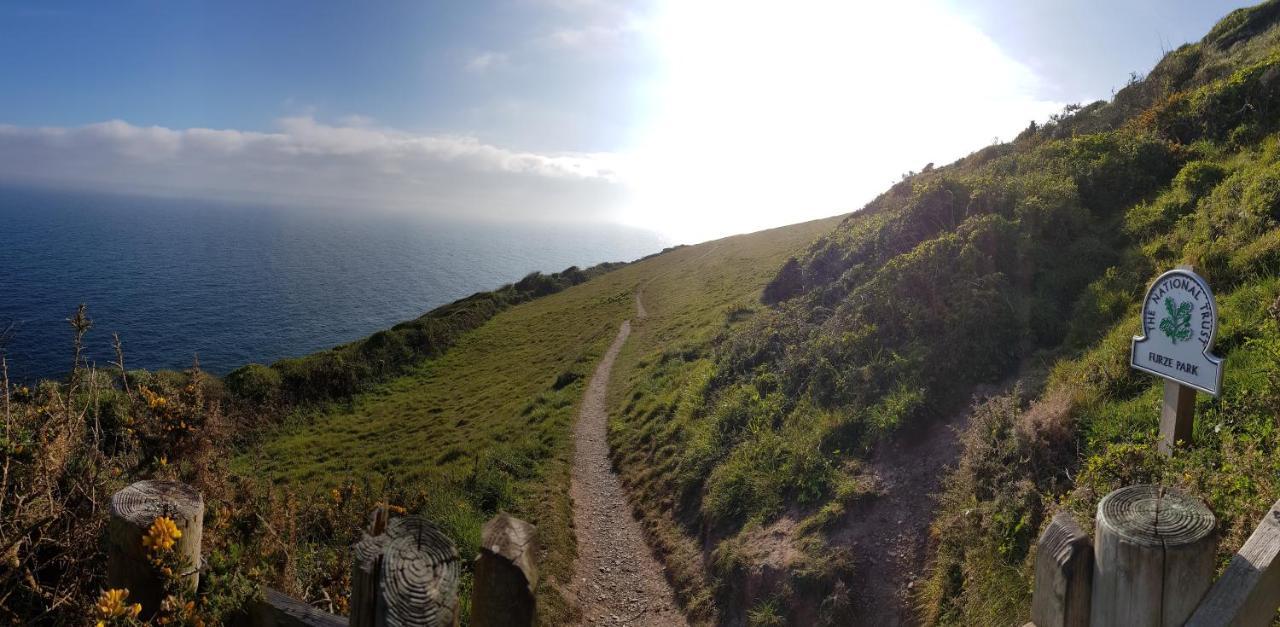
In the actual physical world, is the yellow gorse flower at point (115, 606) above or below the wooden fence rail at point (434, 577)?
below

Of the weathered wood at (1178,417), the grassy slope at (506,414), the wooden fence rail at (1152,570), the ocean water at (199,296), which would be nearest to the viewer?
the wooden fence rail at (1152,570)

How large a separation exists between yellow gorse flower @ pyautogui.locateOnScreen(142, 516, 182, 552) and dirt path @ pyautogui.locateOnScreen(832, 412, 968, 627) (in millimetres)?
7193

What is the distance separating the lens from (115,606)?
266 cm

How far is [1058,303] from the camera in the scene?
11.0 metres

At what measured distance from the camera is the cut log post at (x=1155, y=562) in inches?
85.0

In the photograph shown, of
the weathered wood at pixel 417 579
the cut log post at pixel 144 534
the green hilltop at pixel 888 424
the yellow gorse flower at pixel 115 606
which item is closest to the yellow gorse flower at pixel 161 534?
the cut log post at pixel 144 534

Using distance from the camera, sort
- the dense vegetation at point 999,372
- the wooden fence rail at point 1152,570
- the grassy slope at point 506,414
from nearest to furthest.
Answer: the wooden fence rail at point 1152,570 < the dense vegetation at point 999,372 < the grassy slope at point 506,414

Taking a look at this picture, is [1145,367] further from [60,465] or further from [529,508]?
[529,508]

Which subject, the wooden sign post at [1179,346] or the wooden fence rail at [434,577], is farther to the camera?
the wooden sign post at [1179,346]

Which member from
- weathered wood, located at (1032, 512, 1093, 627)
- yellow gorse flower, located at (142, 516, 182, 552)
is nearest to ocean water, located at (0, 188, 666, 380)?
yellow gorse flower, located at (142, 516, 182, 552)

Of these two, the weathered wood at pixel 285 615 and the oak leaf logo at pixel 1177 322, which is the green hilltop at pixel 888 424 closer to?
the weathered wood at pixel 285 615

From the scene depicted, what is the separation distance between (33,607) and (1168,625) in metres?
5.55

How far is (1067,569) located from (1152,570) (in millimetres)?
260

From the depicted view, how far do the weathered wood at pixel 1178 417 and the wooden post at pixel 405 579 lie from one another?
6.61 metres
